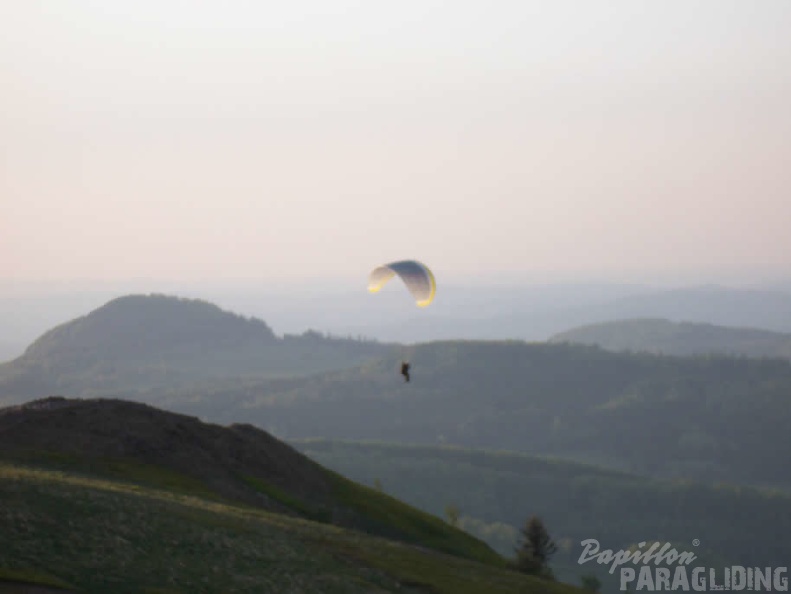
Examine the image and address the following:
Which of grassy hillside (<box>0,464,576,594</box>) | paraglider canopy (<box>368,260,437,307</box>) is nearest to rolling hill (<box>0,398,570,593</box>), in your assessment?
grassy hillside (<box>0,464,576,594</box>)

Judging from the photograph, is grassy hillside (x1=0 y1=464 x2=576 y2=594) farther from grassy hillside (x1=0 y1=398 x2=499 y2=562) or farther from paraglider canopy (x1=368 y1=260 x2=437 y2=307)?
paraglider canopy (x1=368 y1=260 x2=437 y2=307)

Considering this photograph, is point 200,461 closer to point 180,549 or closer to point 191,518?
point 191,518

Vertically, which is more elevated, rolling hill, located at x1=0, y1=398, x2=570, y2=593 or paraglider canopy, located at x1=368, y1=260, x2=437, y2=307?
paraglider canopy, located at x1=368, y1=260, x2=437, y2=307

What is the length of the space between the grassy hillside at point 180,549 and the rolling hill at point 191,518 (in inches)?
4.0

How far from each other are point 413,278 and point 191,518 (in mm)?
24007

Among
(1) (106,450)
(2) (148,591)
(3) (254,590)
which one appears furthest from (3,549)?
(1) (106,450)

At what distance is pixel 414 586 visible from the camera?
57781 mm

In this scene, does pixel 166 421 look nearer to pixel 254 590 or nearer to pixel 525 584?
pixel 525 584

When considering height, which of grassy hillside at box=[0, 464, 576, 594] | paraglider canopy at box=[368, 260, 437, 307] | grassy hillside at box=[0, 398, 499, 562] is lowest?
grassy hillside at box=[0, 464, 576, 594]

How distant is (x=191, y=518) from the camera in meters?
56.2

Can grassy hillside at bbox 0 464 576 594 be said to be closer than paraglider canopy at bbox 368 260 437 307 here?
Yes

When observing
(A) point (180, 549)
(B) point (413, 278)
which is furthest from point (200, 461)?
(A) point (180, 549)

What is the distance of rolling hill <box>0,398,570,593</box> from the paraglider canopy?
15.6 meters

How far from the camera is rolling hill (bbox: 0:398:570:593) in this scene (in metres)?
46.3
